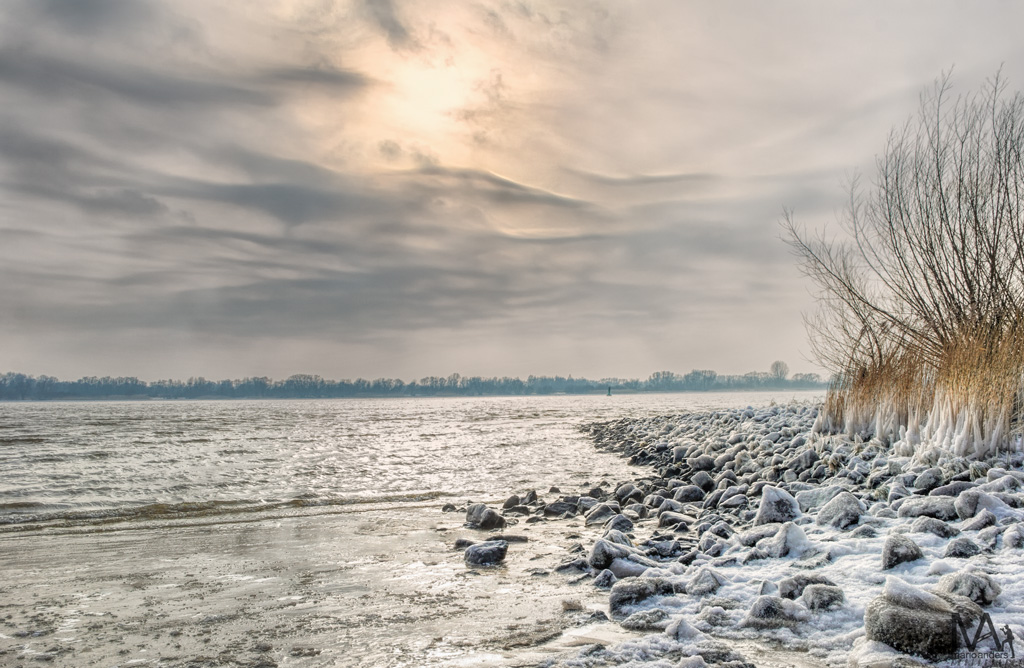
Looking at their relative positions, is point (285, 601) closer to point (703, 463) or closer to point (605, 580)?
point (605, 580)

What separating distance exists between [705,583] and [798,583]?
1.94ft

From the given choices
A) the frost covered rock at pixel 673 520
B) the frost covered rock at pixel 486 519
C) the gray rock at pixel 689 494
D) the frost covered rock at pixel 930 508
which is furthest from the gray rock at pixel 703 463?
the frost covered rock at pixel 930 508

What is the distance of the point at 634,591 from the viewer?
397 centimetres

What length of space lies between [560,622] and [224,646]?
2.01 metres

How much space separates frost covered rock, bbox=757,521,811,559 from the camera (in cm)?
439

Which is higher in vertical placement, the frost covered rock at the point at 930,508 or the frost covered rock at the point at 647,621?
the frost covered rock at the point at 930,508

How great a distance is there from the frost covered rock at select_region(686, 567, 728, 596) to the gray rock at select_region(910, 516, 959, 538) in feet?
5.00

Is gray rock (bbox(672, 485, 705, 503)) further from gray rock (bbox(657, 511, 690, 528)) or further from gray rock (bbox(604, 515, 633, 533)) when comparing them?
gray rock (bbox(604, 515, 633, 533))

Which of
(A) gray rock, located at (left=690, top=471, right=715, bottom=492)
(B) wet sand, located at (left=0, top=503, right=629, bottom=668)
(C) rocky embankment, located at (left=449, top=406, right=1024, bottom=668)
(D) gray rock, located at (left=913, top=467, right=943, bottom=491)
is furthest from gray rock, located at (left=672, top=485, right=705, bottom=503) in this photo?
(D) gray rock, located at (left=913, top=467, right=943, bottom=491)

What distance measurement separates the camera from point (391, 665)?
10.5 feet

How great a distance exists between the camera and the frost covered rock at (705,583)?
3.96 metres

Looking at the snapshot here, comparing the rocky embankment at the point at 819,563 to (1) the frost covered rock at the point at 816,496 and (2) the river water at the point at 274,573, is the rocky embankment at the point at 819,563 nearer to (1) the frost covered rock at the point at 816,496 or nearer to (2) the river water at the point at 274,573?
(1) the frost covered rock at the point at 816,496

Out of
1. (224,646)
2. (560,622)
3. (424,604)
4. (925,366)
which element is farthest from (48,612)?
(925,366)

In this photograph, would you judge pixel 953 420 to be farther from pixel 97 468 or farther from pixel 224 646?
pixel 97 468
